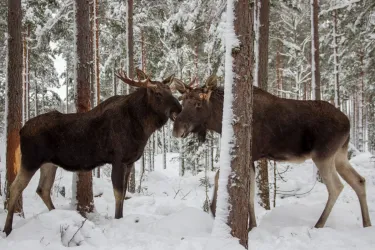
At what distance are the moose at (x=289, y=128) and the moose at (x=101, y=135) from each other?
684 millimetres

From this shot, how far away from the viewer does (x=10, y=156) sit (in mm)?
8133

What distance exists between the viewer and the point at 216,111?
6.30 meters

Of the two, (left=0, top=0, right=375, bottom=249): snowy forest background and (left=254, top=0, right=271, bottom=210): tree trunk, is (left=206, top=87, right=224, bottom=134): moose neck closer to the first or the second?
(left=0, top=0, right=375, bottom=249): snowy forest background

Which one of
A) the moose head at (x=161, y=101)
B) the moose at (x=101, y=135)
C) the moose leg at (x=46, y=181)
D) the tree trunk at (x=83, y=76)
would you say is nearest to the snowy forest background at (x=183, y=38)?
the tree trunk at (x=83, y=76)

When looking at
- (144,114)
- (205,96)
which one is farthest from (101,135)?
(205,96)

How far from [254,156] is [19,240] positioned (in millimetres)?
3550

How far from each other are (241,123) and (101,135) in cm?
330

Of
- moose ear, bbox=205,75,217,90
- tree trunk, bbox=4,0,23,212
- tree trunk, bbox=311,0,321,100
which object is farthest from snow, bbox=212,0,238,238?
tree trunk, bbox=311,0,321,100

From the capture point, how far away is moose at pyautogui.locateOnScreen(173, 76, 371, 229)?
591 cm

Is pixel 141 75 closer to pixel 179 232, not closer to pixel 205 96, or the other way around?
pixel 205 96

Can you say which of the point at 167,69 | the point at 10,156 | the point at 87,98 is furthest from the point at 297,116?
the point at 167,69

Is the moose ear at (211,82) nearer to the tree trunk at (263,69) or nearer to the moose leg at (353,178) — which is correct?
the moose leg at (353,178)

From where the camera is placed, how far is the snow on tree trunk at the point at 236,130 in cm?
396

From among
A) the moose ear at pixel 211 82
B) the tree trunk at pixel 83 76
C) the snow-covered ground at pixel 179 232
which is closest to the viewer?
the snow-covered ground at pixel 179 232
